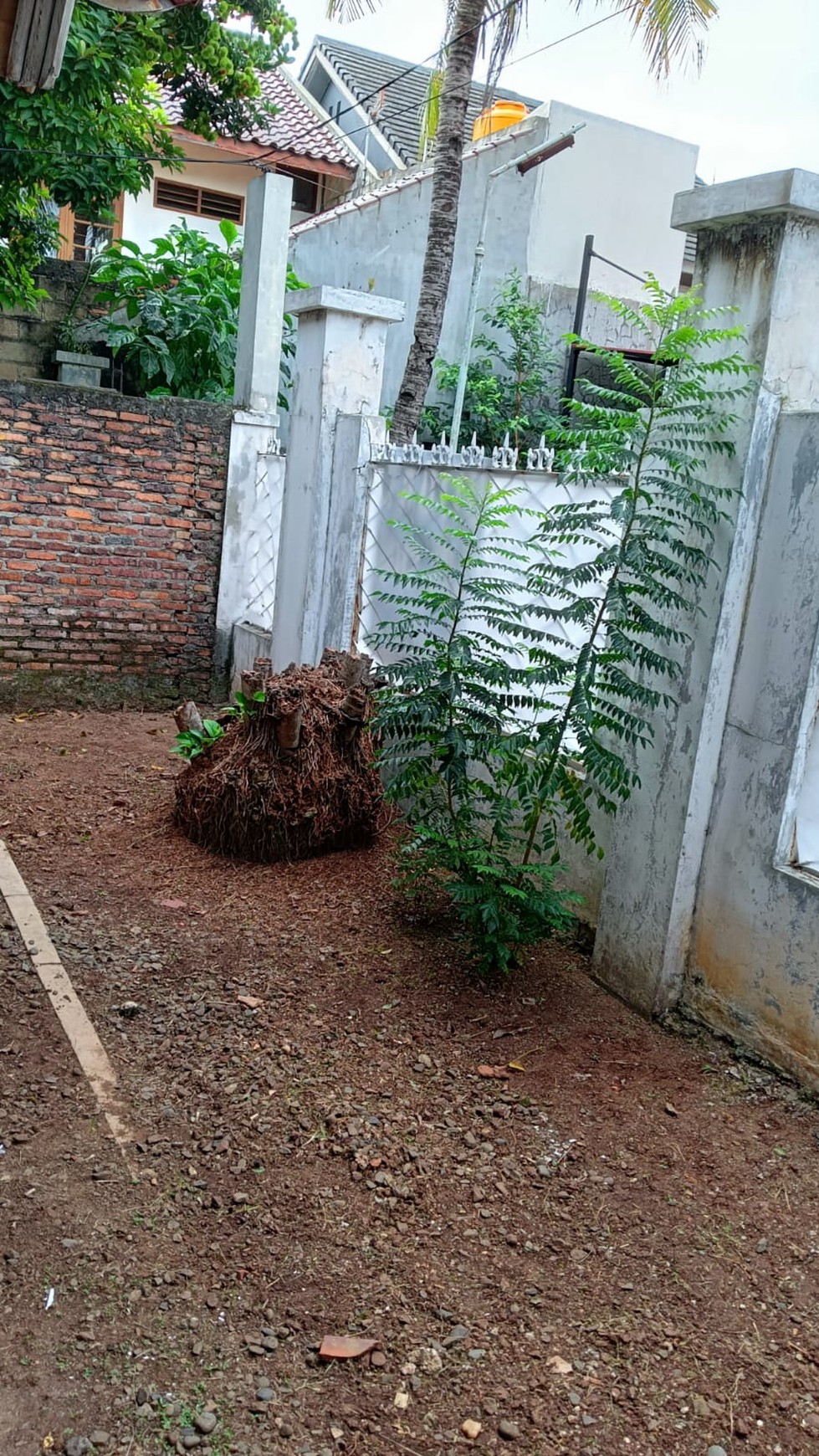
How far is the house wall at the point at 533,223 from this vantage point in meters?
12.0

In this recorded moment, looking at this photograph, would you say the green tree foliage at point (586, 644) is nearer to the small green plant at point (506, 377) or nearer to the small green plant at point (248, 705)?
the small green plant at point (248, 705)

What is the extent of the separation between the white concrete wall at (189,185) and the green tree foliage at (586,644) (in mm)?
12591

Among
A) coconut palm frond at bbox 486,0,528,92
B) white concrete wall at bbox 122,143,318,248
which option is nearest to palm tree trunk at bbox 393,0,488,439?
coconut palm frond at bbox 486,0,528,92

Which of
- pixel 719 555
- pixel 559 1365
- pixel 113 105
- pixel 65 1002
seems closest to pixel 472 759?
pixel 719 555

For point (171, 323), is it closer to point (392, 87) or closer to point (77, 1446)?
point (77, 1446)

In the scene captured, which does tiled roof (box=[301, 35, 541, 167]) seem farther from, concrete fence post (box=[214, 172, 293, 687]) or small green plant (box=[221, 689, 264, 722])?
small green plant (box=[221, 689, 264, 722])

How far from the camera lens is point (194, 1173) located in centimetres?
276

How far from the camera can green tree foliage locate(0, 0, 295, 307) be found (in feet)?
22.9

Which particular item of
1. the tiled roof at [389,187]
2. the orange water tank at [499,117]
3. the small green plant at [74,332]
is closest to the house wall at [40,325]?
the small green plant at [74,332]

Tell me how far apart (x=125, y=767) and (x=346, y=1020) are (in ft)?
9.85

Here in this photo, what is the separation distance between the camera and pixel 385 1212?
8.71 feet

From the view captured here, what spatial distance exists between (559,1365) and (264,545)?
6104 millimetres

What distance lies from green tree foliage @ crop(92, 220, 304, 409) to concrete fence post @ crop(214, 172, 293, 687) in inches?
25.0

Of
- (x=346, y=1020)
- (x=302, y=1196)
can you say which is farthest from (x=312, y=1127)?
(x=346, y=1020)
